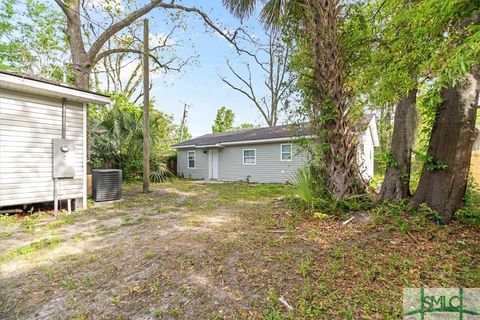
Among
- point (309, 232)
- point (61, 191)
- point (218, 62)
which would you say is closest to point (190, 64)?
point (218, 62)

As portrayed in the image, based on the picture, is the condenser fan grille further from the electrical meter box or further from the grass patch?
the grass patch

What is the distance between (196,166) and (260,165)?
537 cm

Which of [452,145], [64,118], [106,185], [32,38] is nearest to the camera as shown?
[452,145]

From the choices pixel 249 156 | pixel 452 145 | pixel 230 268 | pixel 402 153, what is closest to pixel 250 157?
pixel 249 156

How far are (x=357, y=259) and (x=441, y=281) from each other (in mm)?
791

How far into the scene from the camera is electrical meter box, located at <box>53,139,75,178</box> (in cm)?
558

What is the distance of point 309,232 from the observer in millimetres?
4016

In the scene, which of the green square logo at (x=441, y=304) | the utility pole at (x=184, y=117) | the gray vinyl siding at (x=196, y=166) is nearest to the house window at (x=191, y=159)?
the gray vinyl siding at (x=196, y=166)

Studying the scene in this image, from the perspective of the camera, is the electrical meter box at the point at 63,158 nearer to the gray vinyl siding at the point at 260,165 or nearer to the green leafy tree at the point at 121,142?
the green leafy tree at the point at 121,142

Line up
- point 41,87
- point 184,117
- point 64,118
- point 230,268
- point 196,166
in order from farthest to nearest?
point 184,117
point 196,166
point 64,118
point 41,87
point 230,268

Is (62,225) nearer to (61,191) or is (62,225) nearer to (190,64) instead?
(61,191)

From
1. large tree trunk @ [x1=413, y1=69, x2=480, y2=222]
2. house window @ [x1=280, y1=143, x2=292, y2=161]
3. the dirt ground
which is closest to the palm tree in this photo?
the dirt ground

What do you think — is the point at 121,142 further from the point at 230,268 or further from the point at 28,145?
the point at 230,268

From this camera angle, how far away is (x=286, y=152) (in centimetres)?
1230
